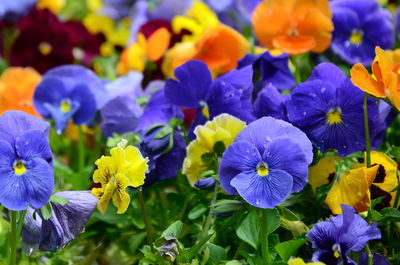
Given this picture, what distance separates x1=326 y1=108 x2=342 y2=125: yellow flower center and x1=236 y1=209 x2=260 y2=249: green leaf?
0.17 m

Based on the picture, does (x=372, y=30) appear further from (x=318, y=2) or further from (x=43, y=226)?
(x=43, y=226)

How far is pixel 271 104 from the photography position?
0.92 m

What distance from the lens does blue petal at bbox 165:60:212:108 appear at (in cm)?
98

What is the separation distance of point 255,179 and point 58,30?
1072mm

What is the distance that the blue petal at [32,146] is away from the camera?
75cm

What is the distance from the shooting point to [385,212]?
792mm

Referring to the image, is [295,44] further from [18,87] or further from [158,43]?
[18,87]

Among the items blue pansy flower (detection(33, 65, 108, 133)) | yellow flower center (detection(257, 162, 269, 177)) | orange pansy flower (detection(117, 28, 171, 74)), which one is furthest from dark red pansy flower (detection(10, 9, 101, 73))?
yellow flower center (detection(257, 162, 269, 177))

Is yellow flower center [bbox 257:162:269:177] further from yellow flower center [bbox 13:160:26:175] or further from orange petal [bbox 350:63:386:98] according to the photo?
yellow flower center [bbox 13:160:26:175]

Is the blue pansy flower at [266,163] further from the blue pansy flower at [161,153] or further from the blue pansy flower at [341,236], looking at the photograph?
the blue pansy flower at [161,153]

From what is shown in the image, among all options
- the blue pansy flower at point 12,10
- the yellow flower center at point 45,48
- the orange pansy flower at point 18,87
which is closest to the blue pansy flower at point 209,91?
the orange pansy flower at point 18,87

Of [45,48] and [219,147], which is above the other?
[219,147]

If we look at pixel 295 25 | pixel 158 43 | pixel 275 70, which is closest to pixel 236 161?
pixel 275 70

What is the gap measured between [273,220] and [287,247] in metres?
0.04
